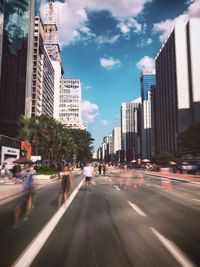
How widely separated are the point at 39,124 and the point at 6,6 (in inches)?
2698

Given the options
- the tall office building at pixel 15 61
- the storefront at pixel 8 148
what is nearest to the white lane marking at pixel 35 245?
the storefront at pixel 8 148

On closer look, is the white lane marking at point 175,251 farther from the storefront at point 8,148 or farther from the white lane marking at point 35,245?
the storefront at point 8,148

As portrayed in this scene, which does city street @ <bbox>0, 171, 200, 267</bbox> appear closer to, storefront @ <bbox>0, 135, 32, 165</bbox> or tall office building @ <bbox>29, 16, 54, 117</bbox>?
storefront @ <bbox>0, 135, 32, 165</bbox>

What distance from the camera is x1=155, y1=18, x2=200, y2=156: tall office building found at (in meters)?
128

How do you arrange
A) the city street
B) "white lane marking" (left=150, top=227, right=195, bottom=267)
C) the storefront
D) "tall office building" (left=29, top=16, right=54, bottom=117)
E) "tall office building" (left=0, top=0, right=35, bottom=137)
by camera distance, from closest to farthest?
"white lane marking" (left=150, top=227, right=195, bottom=267)
the city street
the storefront
"tall office building" (left=0, top=0, right=35, bottom=137)
"tall office building" (left=29, top=16, right=54, bottom=117)

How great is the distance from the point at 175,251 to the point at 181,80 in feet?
435

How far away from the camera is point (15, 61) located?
109 m

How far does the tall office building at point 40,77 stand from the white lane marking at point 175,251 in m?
122

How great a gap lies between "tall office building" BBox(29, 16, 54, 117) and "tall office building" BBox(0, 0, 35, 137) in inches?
446

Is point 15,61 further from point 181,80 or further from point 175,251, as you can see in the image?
point 175,251

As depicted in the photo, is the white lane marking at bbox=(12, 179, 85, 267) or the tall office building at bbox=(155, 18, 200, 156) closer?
the white lane marking at bbox=(12, 179, 85, 267)

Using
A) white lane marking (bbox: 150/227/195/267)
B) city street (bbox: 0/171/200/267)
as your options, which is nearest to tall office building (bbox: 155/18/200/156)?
city street (bbox: 0/171/200/267)

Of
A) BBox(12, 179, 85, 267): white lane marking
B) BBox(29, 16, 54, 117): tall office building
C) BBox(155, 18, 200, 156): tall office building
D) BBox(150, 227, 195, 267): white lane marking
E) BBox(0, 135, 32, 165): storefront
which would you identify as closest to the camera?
BBox(150, 227, 195, 267): white lane marking

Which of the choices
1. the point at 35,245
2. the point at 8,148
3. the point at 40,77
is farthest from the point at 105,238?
the point at 40,77
